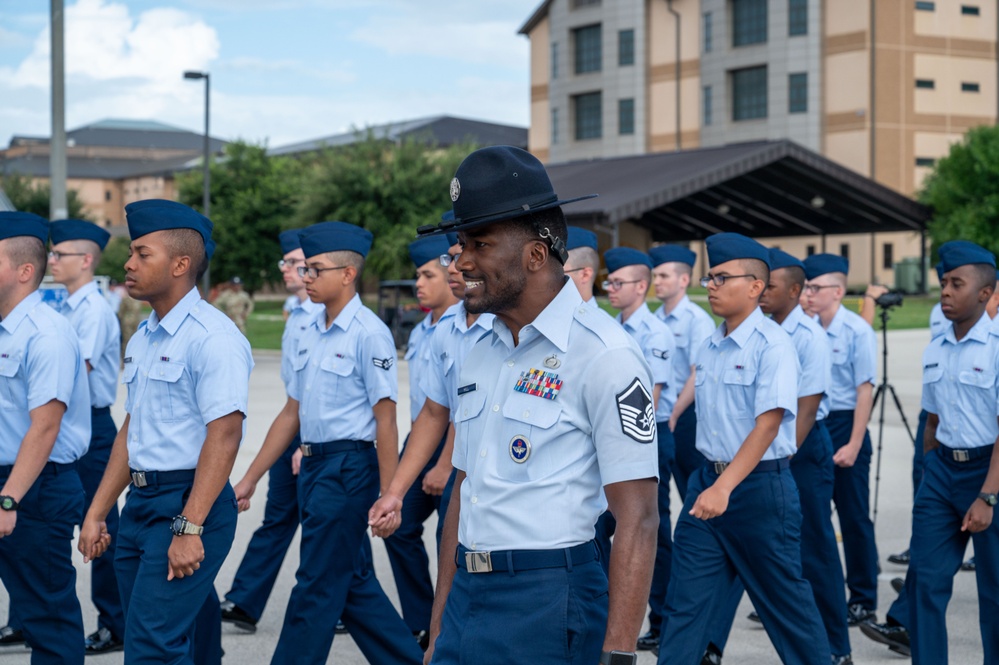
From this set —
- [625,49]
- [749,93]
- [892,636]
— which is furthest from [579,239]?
[625,49]

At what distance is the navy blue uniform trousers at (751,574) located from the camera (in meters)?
5.20

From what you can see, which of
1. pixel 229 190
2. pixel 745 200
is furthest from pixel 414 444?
pixel 229 190

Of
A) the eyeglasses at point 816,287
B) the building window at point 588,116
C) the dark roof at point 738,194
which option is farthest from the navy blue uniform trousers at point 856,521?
the building window at point 588,116

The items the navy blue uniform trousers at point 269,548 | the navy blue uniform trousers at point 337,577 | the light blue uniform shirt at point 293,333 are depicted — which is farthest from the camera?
the navy blue uniform trousers at point 269,548

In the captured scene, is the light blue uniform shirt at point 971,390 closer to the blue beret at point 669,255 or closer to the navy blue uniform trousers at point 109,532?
the blue beret at point 669,255

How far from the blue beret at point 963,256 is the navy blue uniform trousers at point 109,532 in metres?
4.38

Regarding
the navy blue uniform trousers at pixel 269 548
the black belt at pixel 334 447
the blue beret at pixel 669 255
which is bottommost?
the navy blue uniform trousers at pixel 269 548

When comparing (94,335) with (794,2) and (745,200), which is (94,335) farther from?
(794,2)

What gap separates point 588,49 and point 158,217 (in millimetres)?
66910

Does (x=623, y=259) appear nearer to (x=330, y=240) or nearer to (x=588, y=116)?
(x=330, y=240)

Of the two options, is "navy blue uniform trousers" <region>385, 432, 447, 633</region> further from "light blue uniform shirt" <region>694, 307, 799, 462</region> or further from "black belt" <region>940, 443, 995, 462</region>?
"black belt" <region>940, 443, 995, 462</region>

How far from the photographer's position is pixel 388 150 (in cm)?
4119

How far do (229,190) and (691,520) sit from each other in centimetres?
5364

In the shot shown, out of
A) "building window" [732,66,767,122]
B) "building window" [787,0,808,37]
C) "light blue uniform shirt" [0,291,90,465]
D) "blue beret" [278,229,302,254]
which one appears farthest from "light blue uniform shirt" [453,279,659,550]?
"building window" [732,66,767,122]
